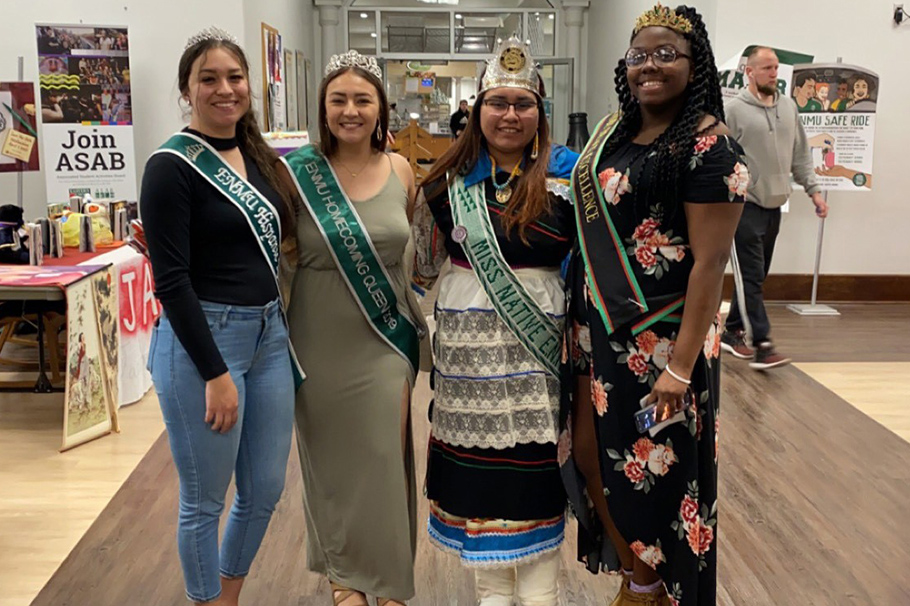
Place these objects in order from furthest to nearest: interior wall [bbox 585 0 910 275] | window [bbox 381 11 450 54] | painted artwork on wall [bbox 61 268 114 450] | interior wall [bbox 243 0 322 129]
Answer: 1. window [bbox 381 11 450 54]
2. interior wall [bbox 243 0 322 129]
3. interior wall [bbox 585 0 910 275]
4. painted artwork on wall [bbox 61 268 114 450]

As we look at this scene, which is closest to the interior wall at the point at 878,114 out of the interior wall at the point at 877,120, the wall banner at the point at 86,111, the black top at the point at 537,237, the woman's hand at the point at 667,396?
the interior wall at the point at 877,120

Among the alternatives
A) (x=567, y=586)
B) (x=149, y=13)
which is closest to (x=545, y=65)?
(x=149, y=13)

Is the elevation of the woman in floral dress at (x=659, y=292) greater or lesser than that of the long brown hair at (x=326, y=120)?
lesser

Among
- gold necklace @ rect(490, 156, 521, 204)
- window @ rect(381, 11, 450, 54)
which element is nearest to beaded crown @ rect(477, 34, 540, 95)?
gold necklace @ rect(490, 156, 521, 204)

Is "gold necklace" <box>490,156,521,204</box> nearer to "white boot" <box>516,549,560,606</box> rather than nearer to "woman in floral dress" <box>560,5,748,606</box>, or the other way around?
"woman in floral dress" <box>560,5,748,606</box>

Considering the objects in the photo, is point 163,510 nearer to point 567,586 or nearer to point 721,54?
point 567,586

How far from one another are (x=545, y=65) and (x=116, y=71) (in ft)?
21.4

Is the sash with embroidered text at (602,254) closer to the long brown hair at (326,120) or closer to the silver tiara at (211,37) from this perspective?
the long brown hair at (326,120)

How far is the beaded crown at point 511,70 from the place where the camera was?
1870 millimetres

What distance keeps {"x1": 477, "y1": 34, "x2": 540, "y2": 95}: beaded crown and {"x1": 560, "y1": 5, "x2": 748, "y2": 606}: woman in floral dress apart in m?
0.20

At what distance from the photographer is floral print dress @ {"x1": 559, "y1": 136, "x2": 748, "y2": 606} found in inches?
65.8

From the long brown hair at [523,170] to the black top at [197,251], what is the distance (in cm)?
42

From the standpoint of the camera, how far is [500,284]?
1843mm

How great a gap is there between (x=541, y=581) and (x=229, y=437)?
0.77 meters
